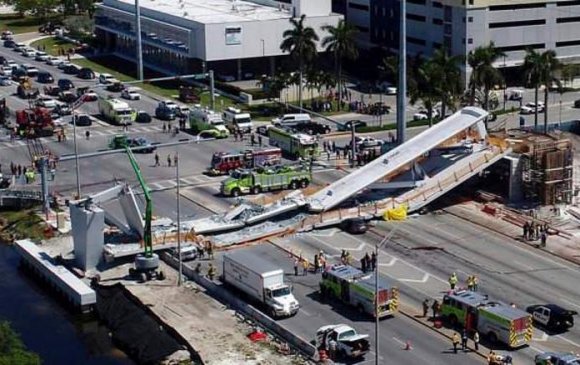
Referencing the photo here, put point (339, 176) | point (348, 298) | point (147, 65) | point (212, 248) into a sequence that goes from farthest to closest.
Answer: point (147, 65), point (339, 176), point (212, 248), point (348, 298)

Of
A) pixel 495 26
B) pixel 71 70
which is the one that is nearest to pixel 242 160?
pixel 495 26

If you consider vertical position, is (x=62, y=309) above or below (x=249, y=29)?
below

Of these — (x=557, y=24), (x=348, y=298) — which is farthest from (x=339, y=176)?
(x=557, y=24)

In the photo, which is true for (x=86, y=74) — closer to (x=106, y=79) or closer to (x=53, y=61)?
(x=106, y=79)

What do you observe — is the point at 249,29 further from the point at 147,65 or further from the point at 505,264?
the point at 505,264

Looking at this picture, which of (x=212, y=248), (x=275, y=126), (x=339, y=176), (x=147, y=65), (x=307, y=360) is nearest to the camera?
(x=307, y=360)

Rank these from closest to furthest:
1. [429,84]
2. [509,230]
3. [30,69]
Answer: [509,230], [429,84], [30,69]

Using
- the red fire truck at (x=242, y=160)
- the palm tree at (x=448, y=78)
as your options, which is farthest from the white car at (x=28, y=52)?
the palm tree at (x=448, y=78)
